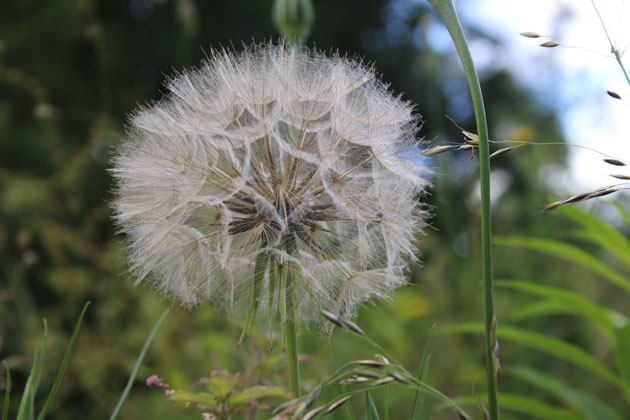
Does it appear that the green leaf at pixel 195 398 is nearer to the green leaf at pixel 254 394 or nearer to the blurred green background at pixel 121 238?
the green leaf at pixel 254 394

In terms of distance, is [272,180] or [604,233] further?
[604,233]

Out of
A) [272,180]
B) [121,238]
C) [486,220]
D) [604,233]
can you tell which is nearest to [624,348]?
[604,233]

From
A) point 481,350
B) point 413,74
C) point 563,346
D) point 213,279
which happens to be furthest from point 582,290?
point 413,74

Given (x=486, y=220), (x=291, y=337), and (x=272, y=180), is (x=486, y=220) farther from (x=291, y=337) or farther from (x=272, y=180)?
(x=272, y=180)

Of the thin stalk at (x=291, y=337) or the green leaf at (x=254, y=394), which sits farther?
the thin stalk at (x=291, y=337)

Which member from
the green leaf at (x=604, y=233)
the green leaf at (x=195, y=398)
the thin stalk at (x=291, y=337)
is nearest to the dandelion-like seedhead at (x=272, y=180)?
the thin stalk at (x=291, y=337)

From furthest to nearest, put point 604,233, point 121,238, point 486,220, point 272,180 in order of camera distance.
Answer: point 121,238
point 604,233
point 272,180
point 486,220

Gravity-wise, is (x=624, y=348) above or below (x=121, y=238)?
above
